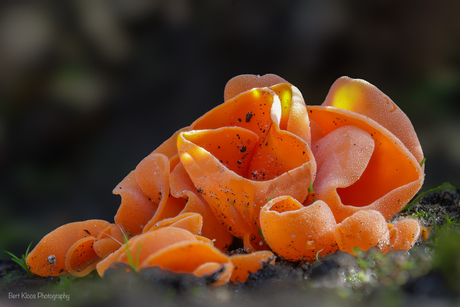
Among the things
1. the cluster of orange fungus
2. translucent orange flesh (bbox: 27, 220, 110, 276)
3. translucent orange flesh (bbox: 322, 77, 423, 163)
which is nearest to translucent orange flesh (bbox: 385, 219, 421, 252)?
the cluster of orange fungus

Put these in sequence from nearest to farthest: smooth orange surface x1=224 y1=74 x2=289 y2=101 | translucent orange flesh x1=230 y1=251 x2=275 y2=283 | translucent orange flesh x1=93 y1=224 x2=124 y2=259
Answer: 1. translucent orange flesh x1=230 y1=251 x2=275 y2=283
2. translucent orange flesh x1=93 y1=224 x2=124 y2=259
3. smooth orange surface x1=224 y1=74 x2=289 y2=101

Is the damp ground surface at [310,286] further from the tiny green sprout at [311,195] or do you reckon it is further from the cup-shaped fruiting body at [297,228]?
the tiny green sprout at [311,195]

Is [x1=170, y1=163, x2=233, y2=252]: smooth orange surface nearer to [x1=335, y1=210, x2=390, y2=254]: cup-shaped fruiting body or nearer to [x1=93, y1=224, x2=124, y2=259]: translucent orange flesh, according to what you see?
[x1=93, y1=224, x2=124, y2=259]: translucent orange flesh

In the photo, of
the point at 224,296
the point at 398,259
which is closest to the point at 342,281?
the point at 398,259

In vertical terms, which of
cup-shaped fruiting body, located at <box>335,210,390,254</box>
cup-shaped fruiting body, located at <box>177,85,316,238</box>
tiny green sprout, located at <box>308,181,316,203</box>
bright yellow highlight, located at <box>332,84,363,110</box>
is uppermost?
bright yellow highlight, located at <box>332,84,363,110</box>

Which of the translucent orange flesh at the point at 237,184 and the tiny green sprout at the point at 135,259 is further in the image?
the translucent orange flesh at the point at 237,184

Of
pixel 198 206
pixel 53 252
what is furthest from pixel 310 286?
pixel 53 252

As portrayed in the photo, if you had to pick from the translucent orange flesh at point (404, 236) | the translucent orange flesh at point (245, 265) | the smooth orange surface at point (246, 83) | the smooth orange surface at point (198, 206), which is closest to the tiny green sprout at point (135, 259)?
the translucent orange flesh at point (245, 265)
